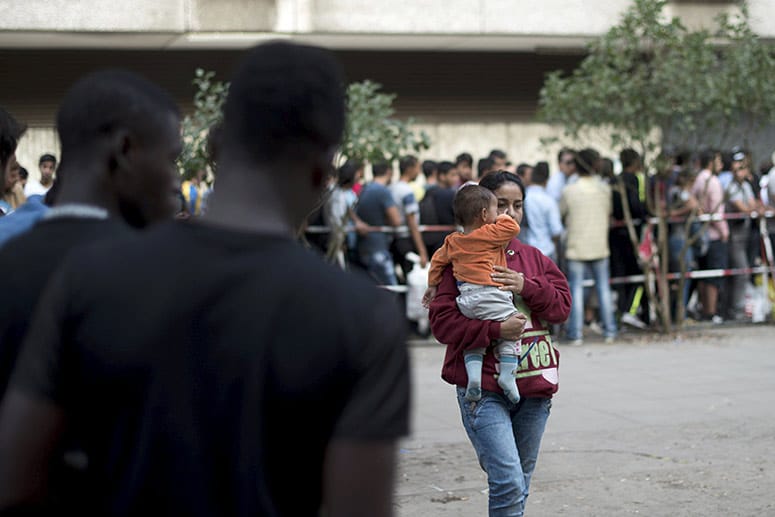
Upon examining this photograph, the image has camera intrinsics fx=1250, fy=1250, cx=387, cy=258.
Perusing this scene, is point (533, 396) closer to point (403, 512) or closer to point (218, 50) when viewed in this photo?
point (403, 512)

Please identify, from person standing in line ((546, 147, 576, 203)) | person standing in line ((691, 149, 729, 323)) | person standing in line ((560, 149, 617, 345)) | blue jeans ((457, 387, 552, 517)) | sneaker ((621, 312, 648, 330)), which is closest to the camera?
blue jeans ((457, 387, 552, 517))

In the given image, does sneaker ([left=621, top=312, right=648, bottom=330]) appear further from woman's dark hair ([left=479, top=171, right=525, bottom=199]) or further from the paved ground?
woman's dark hair ([left=479, top=171, right=525, bottom=199])

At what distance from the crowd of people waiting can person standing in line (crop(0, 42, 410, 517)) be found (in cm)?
1038

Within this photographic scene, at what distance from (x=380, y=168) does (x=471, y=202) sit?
27.0 feet

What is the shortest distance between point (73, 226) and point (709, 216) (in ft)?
40.5

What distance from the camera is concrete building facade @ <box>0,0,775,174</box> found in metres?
18.2

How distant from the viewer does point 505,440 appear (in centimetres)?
477

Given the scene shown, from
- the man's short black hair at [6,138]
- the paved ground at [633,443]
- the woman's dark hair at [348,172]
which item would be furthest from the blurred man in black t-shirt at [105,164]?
the woman's dark hair at [348,172]

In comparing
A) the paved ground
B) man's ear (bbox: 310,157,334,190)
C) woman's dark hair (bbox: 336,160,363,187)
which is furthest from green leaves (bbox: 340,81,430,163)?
man's ear (bbox: 310,157,334,190)

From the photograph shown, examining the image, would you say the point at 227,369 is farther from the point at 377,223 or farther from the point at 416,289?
the point at 377,223

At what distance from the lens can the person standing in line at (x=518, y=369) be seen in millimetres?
4738

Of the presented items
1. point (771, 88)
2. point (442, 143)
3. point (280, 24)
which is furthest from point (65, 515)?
point (442, 143)

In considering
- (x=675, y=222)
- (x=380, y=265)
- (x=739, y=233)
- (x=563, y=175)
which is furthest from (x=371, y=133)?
(x=739, y=233)

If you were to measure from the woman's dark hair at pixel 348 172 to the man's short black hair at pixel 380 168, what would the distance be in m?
0.20
